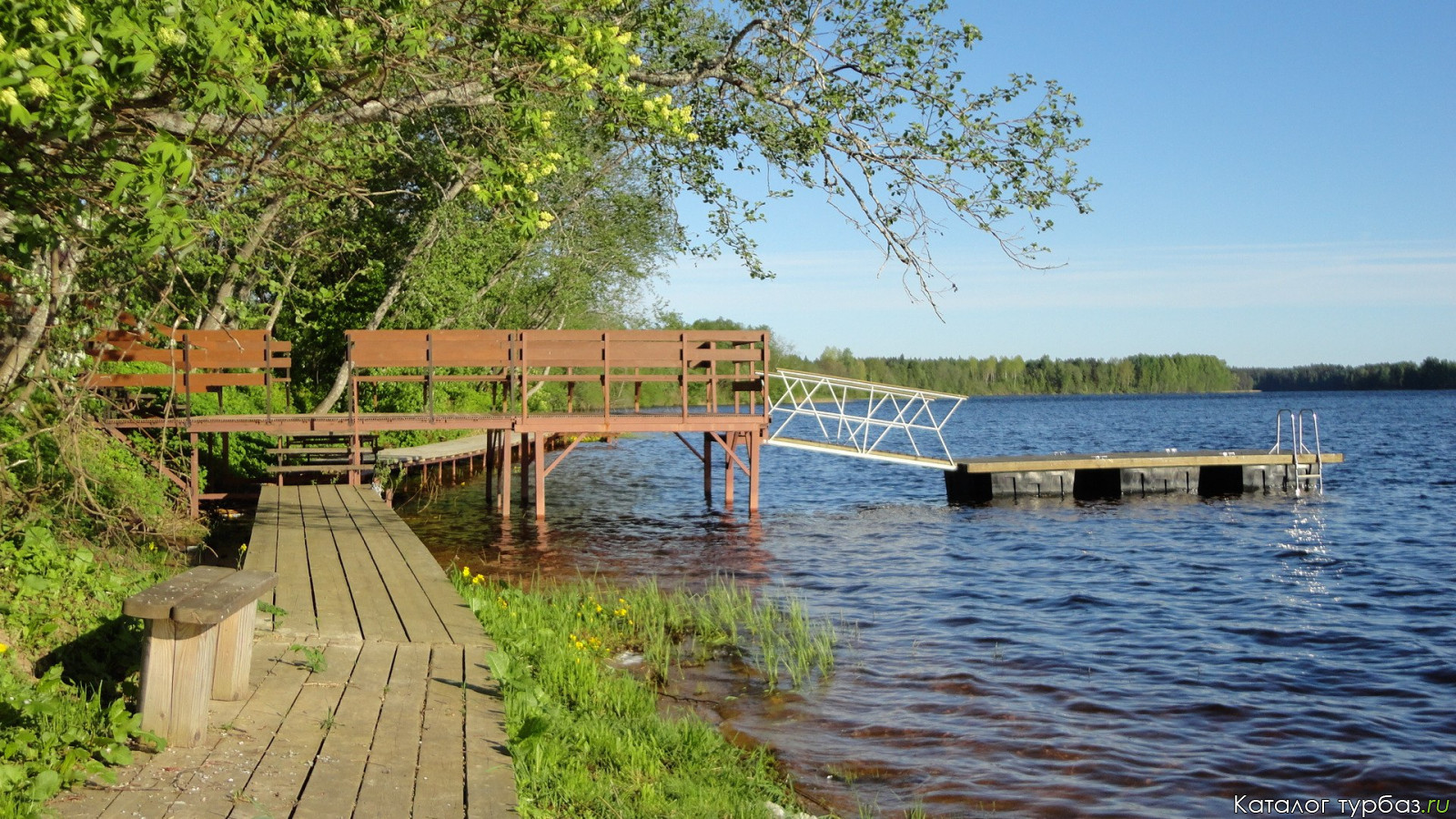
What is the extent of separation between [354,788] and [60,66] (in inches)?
132

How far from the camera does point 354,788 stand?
4.52 metres

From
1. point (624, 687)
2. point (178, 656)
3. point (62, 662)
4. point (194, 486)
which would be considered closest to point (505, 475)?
point (194, 486)

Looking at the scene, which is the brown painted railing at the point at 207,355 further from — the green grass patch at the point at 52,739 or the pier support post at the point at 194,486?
the green grass patch at the point at 52,739

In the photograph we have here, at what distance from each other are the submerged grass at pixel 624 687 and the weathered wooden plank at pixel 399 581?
0.46m

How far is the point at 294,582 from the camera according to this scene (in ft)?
28.2

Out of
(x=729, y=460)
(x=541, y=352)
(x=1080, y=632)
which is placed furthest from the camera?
(x=729, y=460)

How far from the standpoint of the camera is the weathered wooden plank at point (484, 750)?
449 cm

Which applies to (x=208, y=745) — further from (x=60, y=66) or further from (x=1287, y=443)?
(x=1287, y=443)

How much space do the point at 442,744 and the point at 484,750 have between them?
19 cm

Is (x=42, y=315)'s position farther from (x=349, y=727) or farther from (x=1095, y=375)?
(x=1095, y=375)

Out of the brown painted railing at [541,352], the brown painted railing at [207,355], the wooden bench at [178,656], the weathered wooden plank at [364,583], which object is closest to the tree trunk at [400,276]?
the brown painted railing at [541,352]

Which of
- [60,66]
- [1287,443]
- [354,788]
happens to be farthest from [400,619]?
[1287,443]

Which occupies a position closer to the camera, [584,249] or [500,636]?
[500,636]

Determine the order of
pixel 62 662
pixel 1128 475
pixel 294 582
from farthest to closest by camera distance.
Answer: pixel 1128 475 → pixel 294 582 → pixel 62 662
